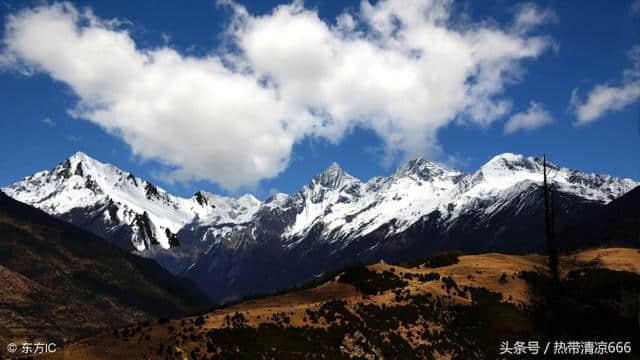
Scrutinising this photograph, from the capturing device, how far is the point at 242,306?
10962cm

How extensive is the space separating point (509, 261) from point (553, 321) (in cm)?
10774

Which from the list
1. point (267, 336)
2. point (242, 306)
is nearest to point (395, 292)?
point (242, 306)

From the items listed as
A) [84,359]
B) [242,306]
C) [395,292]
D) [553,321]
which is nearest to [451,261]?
[395,292]

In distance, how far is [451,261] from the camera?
143375mm

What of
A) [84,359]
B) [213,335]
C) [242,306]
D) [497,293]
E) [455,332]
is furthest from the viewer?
[497,293]

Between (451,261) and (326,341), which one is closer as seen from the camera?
(326,341)

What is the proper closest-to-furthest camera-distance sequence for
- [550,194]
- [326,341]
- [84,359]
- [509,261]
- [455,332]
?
[550,194] < [84,359] < [326,341] < [455,332] < [509,261]

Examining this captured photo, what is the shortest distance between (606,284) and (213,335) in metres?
67.2

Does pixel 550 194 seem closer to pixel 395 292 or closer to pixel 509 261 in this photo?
pixel 395 292

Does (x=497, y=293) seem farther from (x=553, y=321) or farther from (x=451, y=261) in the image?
(x=553, y=321)

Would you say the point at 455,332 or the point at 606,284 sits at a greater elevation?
the point at 606,284

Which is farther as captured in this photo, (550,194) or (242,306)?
(242,306)

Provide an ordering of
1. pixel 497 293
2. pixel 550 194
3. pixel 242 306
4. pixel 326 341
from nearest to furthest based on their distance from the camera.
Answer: pixel 550 194, pixel 326 341, pixel 242 306, pixel 497 293

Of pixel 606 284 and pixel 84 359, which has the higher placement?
pixel 606 284
